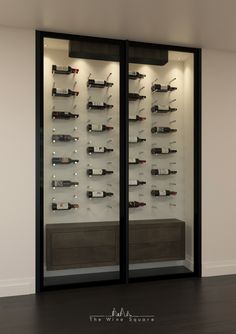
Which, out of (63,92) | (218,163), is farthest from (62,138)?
(218,163)

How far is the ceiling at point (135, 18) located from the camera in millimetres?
3244

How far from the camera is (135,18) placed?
11.7ft

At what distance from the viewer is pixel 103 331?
3.00m

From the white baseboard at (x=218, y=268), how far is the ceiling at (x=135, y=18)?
2803 mm

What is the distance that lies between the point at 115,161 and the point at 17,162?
1.19 m

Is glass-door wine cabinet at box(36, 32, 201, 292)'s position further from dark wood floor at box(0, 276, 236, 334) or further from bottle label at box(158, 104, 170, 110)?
dark wood floor at box(0, 276, 236, 334)

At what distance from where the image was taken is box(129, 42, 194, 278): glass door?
14.8 feet

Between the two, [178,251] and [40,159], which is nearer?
[40,159]

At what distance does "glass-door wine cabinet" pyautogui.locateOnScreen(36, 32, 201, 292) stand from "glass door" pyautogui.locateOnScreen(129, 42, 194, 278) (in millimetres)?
13

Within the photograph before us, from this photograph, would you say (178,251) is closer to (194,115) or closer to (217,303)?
(217,303)

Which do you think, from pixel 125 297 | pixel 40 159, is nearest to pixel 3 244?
pixel 40 159

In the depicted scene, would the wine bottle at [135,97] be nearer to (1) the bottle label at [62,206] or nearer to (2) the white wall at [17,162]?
(2) the white wall at [17,162]

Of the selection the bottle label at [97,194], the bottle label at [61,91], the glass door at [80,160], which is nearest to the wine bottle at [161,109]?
the glass door at [80,160]

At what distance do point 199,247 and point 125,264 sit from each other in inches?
39.4
